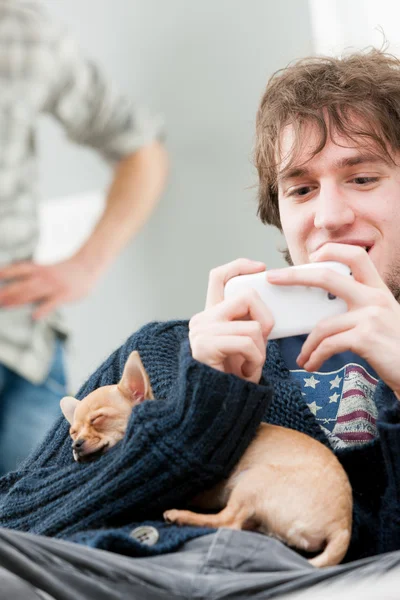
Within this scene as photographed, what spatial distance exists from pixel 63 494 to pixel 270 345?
37cm


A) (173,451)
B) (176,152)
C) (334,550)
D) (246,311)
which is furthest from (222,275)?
(176,152)

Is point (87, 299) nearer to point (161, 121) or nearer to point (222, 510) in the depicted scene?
point (161, 121)

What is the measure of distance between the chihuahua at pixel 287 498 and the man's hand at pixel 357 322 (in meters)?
0.10

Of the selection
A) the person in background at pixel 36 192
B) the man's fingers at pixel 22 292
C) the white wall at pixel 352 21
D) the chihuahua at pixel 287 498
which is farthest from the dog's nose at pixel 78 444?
the man's fingers at pixel 22 292

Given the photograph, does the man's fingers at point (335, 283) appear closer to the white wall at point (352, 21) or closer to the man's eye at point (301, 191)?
the man's eye at point (301, 191)

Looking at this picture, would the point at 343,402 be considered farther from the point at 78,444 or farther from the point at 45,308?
the point at 45,308

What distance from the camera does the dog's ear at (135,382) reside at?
930 mm

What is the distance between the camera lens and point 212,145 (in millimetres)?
2936

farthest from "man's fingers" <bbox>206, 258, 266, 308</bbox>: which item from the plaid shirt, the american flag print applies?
the plaid shirt

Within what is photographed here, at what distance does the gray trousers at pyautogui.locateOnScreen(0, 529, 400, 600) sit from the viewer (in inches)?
24.2

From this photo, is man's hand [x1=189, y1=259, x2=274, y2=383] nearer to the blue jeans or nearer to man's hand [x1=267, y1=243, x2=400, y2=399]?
man's hand [x1=267, y1=243, x2=400, y2=399]

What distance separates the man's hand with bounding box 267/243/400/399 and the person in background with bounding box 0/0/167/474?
1.85 metres

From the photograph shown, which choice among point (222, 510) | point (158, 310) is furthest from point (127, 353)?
point (158, 310)

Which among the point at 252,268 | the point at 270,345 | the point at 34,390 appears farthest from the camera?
the point at 34,390
